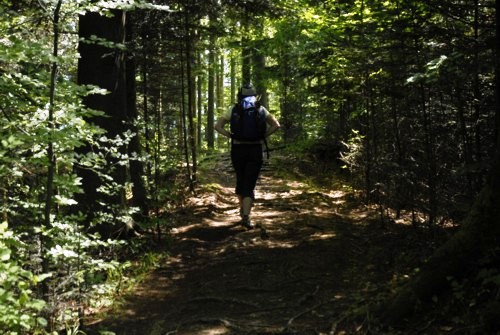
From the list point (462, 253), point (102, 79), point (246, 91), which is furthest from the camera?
point (246, 91)

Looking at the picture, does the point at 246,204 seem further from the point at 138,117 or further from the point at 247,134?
the point at 138,117

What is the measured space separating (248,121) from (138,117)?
219cm

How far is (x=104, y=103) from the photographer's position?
7.34 m

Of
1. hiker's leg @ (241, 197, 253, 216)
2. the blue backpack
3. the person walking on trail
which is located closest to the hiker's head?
the person walking on trail

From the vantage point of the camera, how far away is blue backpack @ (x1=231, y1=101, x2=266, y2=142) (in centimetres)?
801

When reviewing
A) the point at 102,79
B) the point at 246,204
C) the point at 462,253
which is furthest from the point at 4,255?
the point at 246,204

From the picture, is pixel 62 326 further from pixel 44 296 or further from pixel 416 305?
pixel 416 305

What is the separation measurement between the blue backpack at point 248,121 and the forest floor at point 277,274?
170 cm

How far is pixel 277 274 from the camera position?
6.31 meters

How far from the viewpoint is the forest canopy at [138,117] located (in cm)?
430

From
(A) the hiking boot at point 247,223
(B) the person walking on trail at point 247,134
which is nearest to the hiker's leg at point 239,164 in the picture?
(B) the person walking on trail at point 247,134

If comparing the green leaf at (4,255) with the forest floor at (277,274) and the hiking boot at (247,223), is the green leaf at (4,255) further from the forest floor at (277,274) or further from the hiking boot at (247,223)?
the hiking boot at (247,223)

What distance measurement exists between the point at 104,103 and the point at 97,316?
132 inches

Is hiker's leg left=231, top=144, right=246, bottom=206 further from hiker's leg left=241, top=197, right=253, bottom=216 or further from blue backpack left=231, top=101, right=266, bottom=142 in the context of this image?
blue backpack left=231, top=101, right=266, bottom=142
